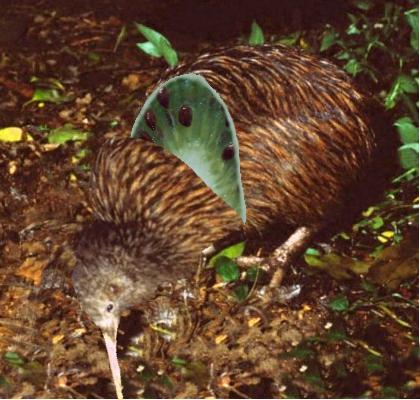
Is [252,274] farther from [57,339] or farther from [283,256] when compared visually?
[57,339]

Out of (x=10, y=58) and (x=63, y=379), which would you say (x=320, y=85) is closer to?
(x=10, y=58)

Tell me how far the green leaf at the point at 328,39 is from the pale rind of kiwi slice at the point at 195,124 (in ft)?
1.77

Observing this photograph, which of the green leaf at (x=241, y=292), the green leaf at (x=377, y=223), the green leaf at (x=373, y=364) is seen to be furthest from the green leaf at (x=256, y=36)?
the green leaf at (x=373, y=364)

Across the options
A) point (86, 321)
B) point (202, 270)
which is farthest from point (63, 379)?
point (202, 270)

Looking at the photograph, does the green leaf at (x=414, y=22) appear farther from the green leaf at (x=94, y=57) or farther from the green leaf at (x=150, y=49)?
the green leaf at (x=94, y=57)

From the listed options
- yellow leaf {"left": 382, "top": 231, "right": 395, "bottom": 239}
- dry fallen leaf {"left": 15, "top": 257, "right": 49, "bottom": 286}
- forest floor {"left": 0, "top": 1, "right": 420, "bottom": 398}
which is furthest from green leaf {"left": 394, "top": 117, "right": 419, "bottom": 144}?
dry fallen leaf {"left": 15, "top": 257, "right": 49, "bottom": 286}

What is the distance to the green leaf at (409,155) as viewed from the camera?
257cm

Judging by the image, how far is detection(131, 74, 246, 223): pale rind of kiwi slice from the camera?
7.02 feet

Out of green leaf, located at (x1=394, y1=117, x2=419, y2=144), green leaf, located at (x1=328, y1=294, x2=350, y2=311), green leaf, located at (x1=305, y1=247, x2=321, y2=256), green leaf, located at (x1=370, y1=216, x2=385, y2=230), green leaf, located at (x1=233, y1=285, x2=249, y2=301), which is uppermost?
green leaf, located at (x1=394, y1=117, x2=419, y2=144)

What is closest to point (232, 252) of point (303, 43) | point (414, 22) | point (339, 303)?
point (339, 303)

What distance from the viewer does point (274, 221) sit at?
2.64 metres

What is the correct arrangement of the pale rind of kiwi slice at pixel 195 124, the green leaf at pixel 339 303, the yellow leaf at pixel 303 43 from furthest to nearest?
1. the yellow leaf at pixel 303 43
2. the green leaf at pixel 339 303
3. the pale rind of kiwi slice at pixel 195 124

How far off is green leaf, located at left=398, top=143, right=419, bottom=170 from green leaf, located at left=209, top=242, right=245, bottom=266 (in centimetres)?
61

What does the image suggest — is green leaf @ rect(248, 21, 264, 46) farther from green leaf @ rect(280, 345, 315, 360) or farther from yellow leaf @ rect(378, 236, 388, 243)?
green leaf @ rect(280, 345, 315, 360)
